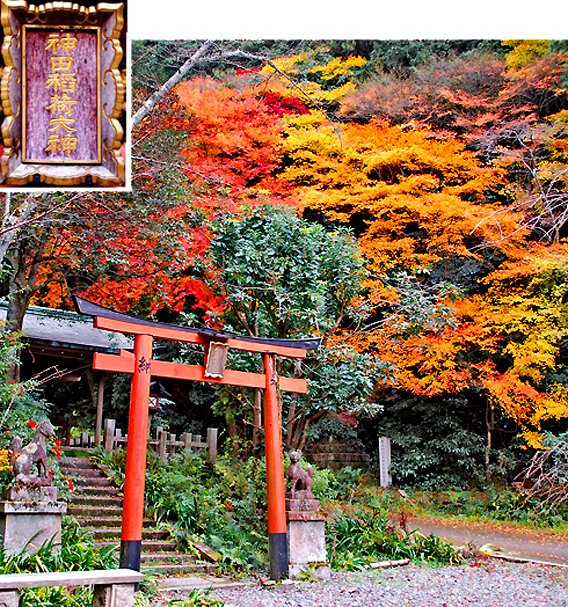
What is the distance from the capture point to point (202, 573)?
502cm

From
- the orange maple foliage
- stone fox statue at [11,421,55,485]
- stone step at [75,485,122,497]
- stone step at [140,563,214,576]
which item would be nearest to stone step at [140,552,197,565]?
stone step at [140,563,214,576]

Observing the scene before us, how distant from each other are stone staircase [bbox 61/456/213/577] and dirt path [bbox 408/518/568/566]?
127 inches

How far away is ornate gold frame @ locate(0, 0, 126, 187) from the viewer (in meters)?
Answer: 3.78

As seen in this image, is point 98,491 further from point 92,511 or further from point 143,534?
point 143,534

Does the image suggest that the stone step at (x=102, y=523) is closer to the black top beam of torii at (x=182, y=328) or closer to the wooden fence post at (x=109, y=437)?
the black top beam of torii at (x=182, y=328)

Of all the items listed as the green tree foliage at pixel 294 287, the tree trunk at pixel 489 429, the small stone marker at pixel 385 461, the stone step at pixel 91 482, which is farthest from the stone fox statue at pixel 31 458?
the tree trunk at pixel 489 429

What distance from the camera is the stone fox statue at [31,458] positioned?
4391 millimetres

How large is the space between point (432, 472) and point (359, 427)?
1.77 m

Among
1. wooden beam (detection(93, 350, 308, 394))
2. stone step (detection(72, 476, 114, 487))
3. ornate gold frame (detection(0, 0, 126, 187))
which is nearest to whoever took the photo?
ornate gold frame (detection(0, 0, 126, 187))

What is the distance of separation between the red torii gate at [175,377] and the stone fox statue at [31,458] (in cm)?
70

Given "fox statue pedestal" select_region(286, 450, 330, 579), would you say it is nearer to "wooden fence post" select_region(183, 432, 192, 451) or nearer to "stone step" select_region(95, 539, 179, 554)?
"stone step" select_region(95, 539, 179, 554)

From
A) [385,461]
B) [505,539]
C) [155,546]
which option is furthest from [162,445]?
[505,539]

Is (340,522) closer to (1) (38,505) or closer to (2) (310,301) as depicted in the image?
(2) (310,301)

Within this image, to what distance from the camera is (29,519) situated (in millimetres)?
4348
